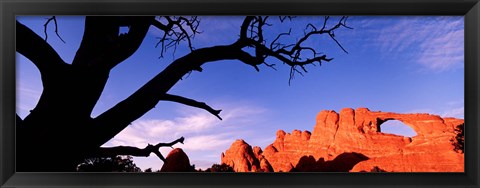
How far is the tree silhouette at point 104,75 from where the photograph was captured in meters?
1.78

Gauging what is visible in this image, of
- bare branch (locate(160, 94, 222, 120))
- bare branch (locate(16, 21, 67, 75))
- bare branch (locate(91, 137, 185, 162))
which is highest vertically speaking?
bare branch (locate(16, 21, 67, 75))

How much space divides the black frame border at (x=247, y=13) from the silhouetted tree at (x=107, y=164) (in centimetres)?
15

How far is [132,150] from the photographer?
1.79 meters

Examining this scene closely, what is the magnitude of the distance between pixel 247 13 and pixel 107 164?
848mm

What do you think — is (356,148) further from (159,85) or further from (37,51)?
(37,51)

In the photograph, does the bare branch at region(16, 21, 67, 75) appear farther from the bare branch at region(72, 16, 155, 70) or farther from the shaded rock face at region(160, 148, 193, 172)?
the shaded rock face at region(160, 148, 193, 172)

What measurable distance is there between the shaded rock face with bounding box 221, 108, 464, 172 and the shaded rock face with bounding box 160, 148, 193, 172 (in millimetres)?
155

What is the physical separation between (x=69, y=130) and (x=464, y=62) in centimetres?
160

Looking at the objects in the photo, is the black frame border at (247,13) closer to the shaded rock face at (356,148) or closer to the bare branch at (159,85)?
the shaded rock face at (356,148)

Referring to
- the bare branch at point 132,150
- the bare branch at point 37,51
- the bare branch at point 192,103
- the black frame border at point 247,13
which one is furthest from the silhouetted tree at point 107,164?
the bare branch at point 37,51

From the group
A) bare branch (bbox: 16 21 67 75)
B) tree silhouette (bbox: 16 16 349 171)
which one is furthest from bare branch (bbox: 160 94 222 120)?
bare branch (bbox: 16 21 67 75)

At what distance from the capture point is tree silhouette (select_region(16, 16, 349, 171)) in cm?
178

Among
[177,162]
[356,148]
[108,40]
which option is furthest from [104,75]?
[356,148]

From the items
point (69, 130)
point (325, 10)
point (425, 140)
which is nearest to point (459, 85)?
point (425, 140)
